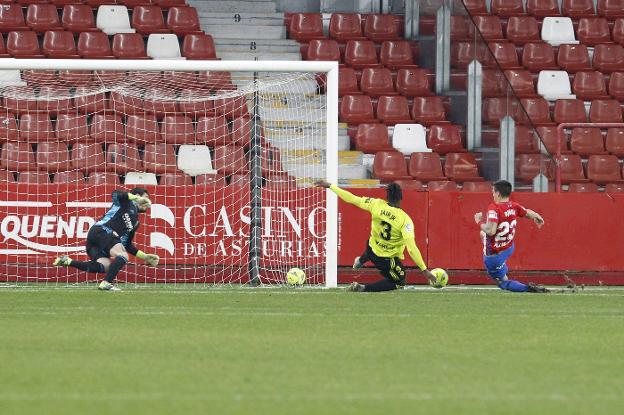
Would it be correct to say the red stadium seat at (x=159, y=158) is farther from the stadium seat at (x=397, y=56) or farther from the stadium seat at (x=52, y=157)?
the stadium seat at (x=397, y=56)

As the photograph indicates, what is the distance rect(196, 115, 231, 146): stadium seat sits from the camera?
1986 centimetres

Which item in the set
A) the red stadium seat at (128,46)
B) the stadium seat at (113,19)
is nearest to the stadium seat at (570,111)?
the red stadium seat at (128,46)

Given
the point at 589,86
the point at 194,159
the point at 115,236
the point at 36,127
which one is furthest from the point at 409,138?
the point at 115,236

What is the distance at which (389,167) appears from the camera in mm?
21719

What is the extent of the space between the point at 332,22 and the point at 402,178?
419 centimetres

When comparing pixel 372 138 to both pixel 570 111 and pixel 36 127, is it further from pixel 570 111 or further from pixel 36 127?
pixel 36 127

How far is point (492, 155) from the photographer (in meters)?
21.1

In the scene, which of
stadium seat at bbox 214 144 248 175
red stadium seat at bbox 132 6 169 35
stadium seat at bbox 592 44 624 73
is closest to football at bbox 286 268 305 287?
stadium seat at bbox 214 144 248 175

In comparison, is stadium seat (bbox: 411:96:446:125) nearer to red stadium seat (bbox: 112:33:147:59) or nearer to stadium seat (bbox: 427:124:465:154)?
stadium seat (bbox: 427:124:465:154)

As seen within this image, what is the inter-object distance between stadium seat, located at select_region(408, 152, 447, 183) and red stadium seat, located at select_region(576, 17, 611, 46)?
5.40m

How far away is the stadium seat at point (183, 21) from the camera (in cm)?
2350

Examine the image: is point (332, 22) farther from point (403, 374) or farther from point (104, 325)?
point (403, 374)

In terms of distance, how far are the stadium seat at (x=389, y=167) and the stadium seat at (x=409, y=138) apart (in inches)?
24.7

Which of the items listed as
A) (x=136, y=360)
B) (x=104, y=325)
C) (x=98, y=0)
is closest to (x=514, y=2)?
(x=98, y=0)
